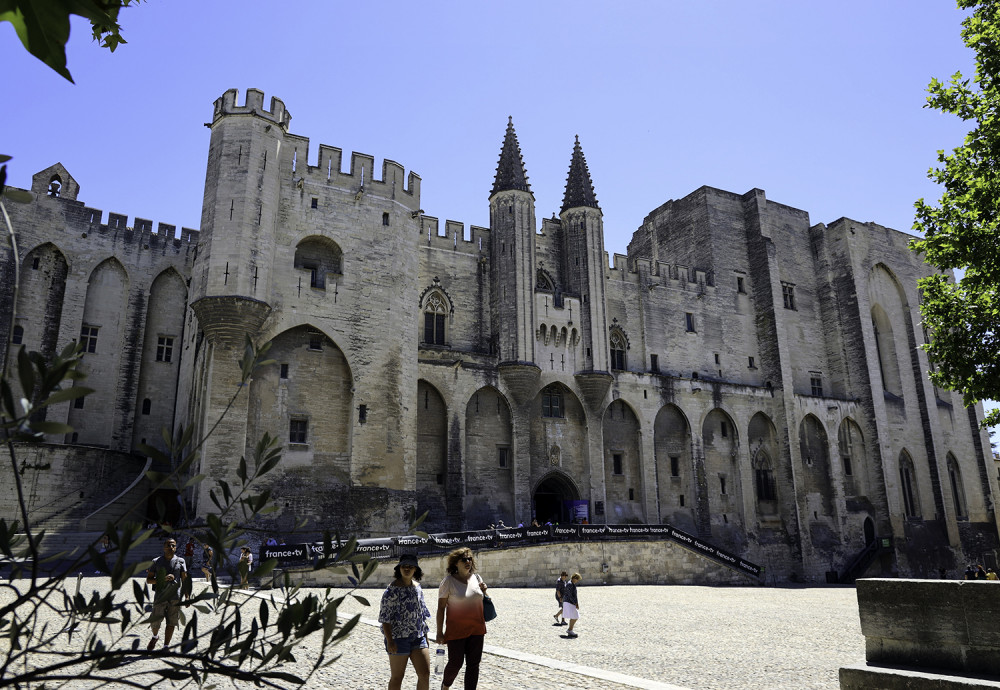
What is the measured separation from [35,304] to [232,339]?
9111 mm

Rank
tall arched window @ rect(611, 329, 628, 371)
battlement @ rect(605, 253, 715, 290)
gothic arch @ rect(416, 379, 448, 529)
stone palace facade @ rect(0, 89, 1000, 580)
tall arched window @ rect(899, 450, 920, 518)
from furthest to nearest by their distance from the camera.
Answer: tall arched window @ rect(899, 450, 920, 518) < battlement @ rect(605, 253, 715, 290) < tall arched window @ rect(611, 329, 628, 371) < gothic arch @ rect(416, 379, 448, 529) < stone palace facade @ rect(0, 89, 1000, 580)

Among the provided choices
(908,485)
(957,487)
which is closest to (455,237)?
(908,485)

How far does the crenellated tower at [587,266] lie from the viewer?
3015 cm

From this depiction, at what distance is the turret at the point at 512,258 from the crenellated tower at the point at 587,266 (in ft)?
8.43

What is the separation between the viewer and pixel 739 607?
700 inches

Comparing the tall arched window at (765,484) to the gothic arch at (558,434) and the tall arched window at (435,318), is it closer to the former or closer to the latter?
the gothic arch at (558,434)

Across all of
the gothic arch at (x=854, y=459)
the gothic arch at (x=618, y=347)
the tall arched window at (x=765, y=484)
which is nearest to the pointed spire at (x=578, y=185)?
the gothic arch at (x=618, y=347)

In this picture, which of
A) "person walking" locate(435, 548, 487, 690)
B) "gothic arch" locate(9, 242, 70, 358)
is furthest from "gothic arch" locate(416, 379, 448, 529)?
"person walking" locate(435, 548, 487, 690)

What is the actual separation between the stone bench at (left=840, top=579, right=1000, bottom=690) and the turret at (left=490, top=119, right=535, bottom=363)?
22.2 m

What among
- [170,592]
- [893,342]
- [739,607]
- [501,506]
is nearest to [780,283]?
[893,342]

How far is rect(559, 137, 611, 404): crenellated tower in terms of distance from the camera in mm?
30148

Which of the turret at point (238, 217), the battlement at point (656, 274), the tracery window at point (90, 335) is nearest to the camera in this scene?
the turret at point (238, 217)

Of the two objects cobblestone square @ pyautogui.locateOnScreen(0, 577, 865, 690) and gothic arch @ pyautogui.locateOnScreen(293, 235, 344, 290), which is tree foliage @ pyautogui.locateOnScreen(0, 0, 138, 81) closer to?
cobblestone square @ pyautogui.locateOnScreen(0, 577, 865, 690)

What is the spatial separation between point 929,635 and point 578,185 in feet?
93.6
